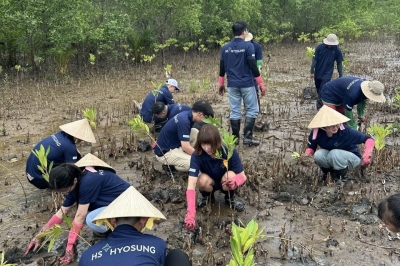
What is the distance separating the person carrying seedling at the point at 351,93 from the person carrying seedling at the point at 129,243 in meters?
3.35

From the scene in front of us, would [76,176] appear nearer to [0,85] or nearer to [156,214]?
[156,214]

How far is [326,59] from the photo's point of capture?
22.3 feet

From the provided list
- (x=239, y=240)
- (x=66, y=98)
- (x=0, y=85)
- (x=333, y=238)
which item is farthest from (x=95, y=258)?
(x=0, y=85)

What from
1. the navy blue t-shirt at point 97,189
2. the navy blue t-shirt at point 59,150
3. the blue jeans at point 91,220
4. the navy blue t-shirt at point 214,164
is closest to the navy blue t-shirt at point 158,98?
the navy blue t-shirt at point 59,150

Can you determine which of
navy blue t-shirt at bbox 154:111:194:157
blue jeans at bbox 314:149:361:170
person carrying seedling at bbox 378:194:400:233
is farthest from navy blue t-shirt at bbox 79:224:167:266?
blue jeans at bbox 314:149:361:170

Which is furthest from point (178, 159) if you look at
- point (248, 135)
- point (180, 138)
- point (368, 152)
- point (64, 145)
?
point (368, 152)

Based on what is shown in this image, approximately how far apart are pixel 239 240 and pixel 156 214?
526 millimetres

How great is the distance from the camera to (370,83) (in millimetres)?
4809

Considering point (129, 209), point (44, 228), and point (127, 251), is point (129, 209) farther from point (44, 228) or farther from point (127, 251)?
point (44, 228)

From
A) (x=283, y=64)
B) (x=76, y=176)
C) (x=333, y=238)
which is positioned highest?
(x=76, y=176)

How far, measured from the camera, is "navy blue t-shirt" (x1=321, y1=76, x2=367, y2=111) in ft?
16.2

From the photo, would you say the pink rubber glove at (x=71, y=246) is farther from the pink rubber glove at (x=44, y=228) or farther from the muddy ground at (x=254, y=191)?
the pink rubber glove at (x=44, y=228)

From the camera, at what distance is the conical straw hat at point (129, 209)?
2320 mm

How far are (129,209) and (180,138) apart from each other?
2.31m
